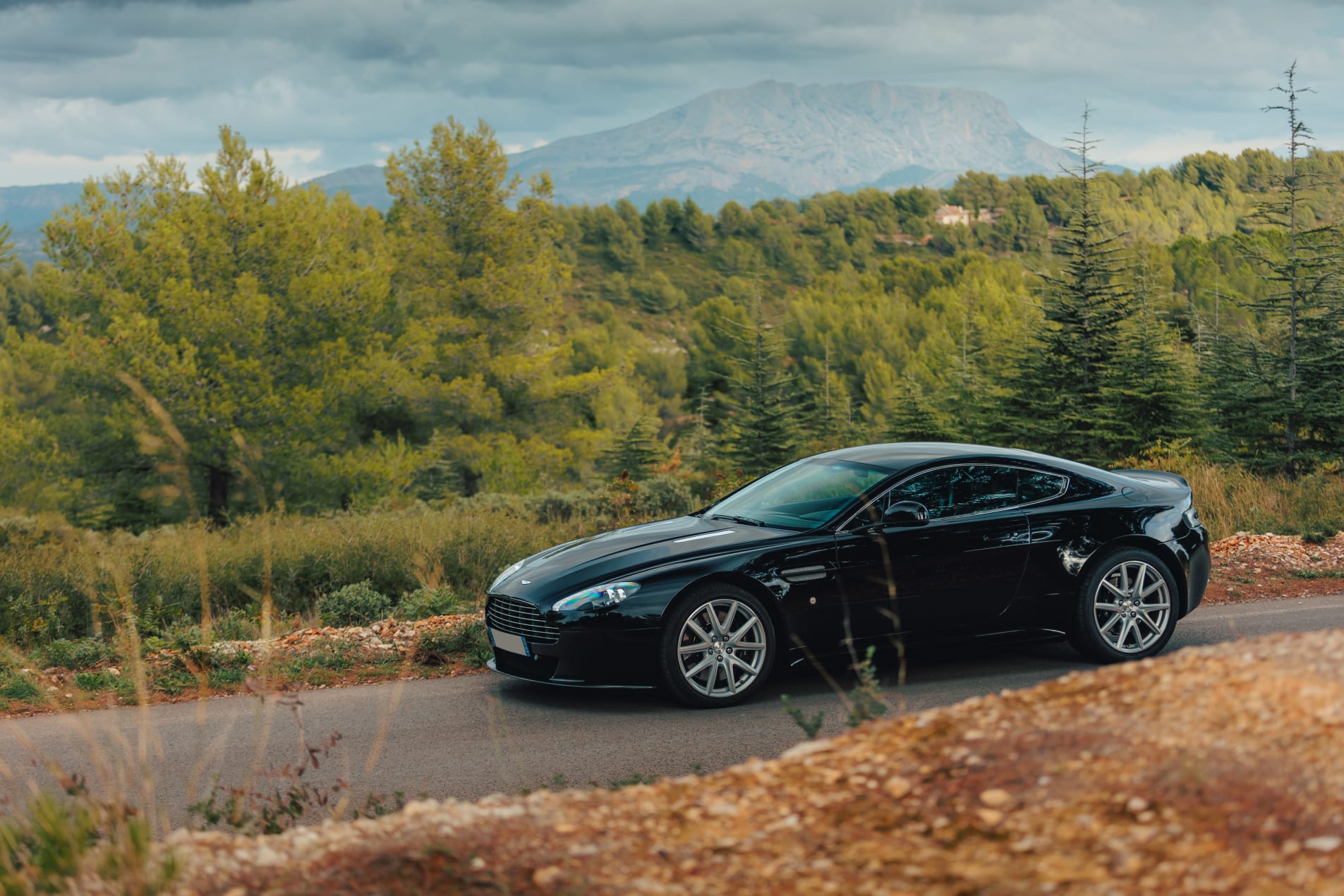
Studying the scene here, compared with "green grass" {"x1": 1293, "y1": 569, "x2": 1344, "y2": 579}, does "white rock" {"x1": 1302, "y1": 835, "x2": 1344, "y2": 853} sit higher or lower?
higher

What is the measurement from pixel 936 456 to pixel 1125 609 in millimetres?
1601

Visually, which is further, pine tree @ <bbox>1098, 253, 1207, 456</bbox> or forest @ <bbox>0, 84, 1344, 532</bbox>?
pine tree @ <bbox>1098, 253, 1207, 456</bbox>

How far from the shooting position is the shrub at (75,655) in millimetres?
8344

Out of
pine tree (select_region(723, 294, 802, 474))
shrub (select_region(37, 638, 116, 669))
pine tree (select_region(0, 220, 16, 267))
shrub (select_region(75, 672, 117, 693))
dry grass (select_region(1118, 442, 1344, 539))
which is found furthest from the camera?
pine tree (select_region(723, 294, 802, 474))

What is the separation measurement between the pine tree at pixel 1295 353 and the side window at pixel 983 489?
1608cm

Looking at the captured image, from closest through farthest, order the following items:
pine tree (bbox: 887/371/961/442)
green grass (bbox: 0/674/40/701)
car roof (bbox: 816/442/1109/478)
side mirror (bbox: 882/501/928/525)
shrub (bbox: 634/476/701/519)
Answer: side mirror (bbox: 882/501/928/525) → car roof (bbox: 816/442/1109/478) → green grass (bbox: 0/674/40/701) → shrub (bbox: 634/476/701/519) → pine tree (bbox: 887/371/961/442)

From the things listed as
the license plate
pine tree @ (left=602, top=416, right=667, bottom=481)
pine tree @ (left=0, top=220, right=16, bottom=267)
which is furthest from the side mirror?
pine tree @ (left=602, top=416, right=667, bottom=481)

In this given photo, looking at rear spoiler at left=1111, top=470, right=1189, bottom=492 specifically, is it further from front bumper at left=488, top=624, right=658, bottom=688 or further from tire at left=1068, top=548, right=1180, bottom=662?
front bumper at left=488, top=624, right=658, bottom=688

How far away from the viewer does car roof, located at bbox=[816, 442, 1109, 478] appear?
723 centimetres

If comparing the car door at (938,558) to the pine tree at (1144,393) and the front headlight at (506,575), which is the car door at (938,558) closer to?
the front headlight at (506,575)

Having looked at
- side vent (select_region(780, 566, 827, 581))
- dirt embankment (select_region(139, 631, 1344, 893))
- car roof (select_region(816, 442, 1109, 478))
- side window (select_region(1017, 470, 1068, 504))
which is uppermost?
car roof (select_region(816, 442, 1109, 478))

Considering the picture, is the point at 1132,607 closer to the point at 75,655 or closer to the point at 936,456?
the point at 936,456

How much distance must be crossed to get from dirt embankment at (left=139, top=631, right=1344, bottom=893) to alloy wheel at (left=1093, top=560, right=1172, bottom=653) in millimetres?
3216

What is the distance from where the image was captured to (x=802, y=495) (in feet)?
24.3
